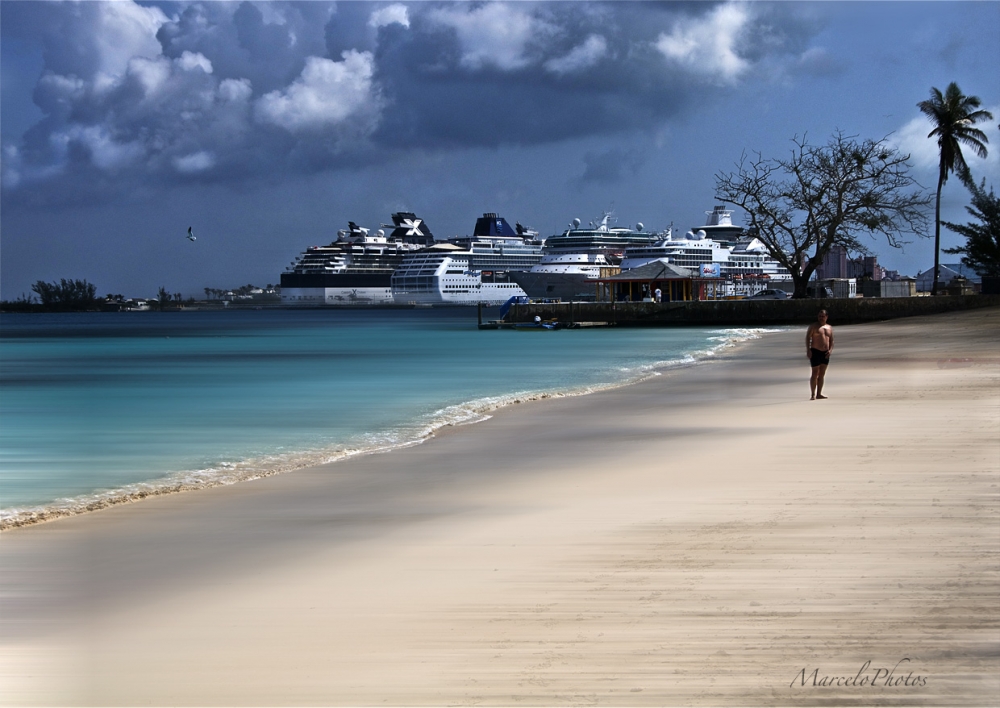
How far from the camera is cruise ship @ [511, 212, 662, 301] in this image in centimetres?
10156

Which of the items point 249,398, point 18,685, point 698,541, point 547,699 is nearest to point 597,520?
point 698,541

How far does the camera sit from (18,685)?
4199 mm

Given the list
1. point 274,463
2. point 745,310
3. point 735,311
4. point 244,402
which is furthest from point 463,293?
point 274,463

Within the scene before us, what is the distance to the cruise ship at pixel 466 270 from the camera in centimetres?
12794

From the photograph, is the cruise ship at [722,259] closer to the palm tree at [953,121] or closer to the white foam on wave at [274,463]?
the palm tree at [953,121]

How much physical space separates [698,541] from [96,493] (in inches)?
245

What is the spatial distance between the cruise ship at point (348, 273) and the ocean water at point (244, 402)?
3953 inches

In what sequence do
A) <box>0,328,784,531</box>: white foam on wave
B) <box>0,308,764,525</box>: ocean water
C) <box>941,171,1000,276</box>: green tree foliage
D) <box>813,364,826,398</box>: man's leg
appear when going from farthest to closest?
1. <box>941,171,1000,276</box>: green tree foliage
2. <box>813,364,826,398</box>: man's leg
3. <box>0,308,764,525</box>: ocean water
4. <box>0,328,784,531</box>: white foam on wave

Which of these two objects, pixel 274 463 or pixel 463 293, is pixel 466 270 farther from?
pixel 274 463

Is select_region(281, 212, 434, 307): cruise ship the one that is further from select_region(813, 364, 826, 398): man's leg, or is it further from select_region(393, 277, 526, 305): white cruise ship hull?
select_region(813, 364, 826, 398): man's leg

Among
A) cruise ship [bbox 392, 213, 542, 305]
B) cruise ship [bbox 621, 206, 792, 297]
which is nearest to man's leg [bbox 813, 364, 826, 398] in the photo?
cruise ship [bbox 621, 206, 792, 297]

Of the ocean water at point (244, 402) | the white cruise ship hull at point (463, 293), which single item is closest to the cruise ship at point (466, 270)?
the white cruise ship hull at point (463, 293)

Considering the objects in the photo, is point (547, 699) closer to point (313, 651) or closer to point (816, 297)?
point (313, 651)

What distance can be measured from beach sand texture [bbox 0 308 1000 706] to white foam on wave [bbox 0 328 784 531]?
53 cm
